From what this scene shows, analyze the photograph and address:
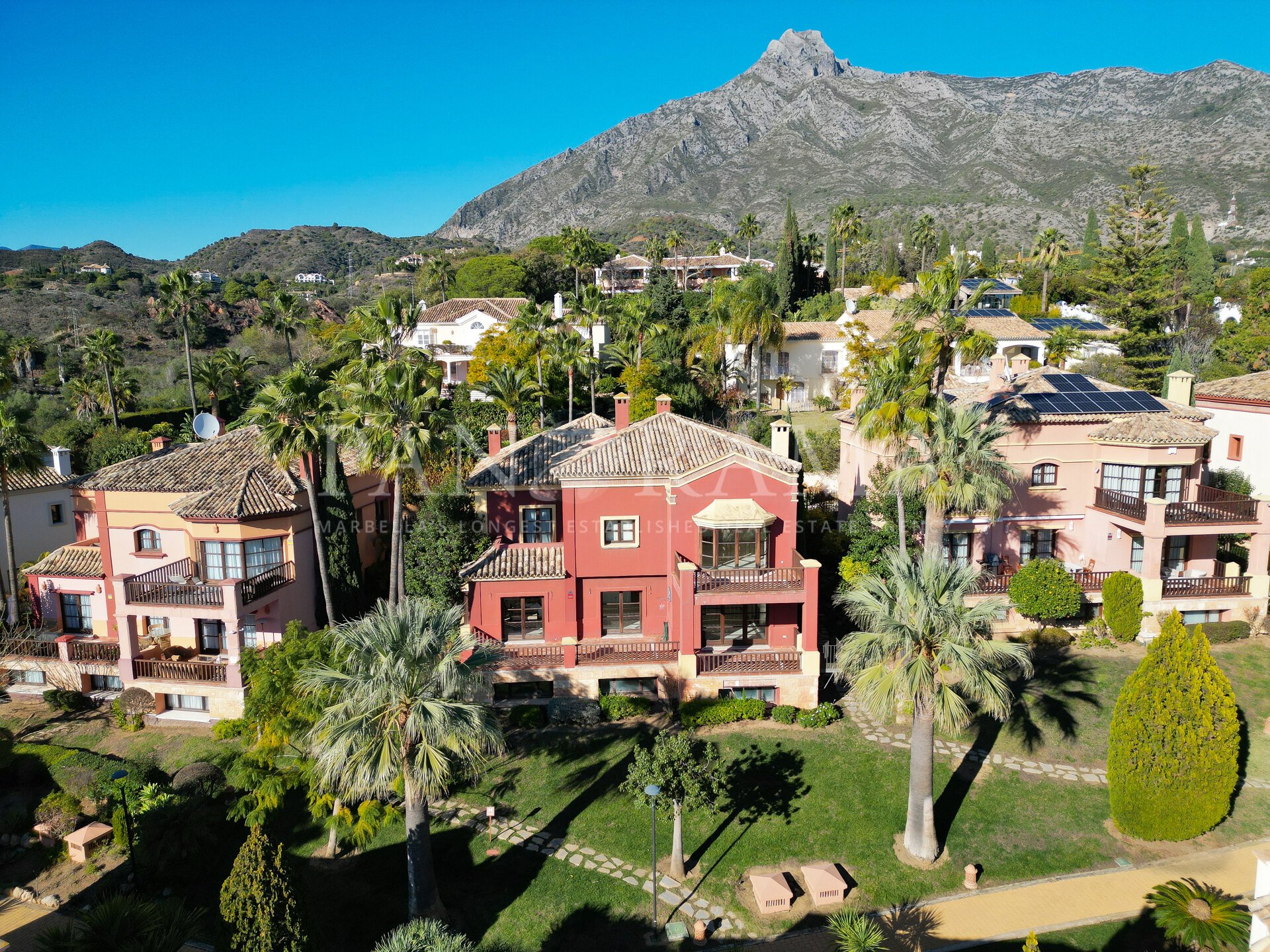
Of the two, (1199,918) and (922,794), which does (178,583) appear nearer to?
(922,794)

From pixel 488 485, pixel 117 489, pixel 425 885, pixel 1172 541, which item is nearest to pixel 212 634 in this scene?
pixel 117 489

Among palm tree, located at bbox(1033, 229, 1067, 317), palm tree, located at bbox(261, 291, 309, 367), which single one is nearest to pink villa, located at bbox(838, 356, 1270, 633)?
palm tree, located at bbox(261, 291, 309, 367)

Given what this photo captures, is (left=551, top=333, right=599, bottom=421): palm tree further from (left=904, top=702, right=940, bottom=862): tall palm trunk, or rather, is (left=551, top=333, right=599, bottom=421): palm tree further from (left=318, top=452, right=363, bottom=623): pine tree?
(left=904, top=702, right=940, bottom=862): tall palm trunk

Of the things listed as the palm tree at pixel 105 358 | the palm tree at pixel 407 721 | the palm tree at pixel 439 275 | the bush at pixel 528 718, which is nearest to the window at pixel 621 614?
the bush at pixel 528 718

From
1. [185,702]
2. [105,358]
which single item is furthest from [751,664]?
[105,358]

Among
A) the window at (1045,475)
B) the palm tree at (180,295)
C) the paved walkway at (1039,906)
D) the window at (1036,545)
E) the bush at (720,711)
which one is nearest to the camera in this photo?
the paved walkway at (1039,906)

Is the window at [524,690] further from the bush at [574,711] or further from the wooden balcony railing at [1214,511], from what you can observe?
the wooden balcony railing at [1214,511]
